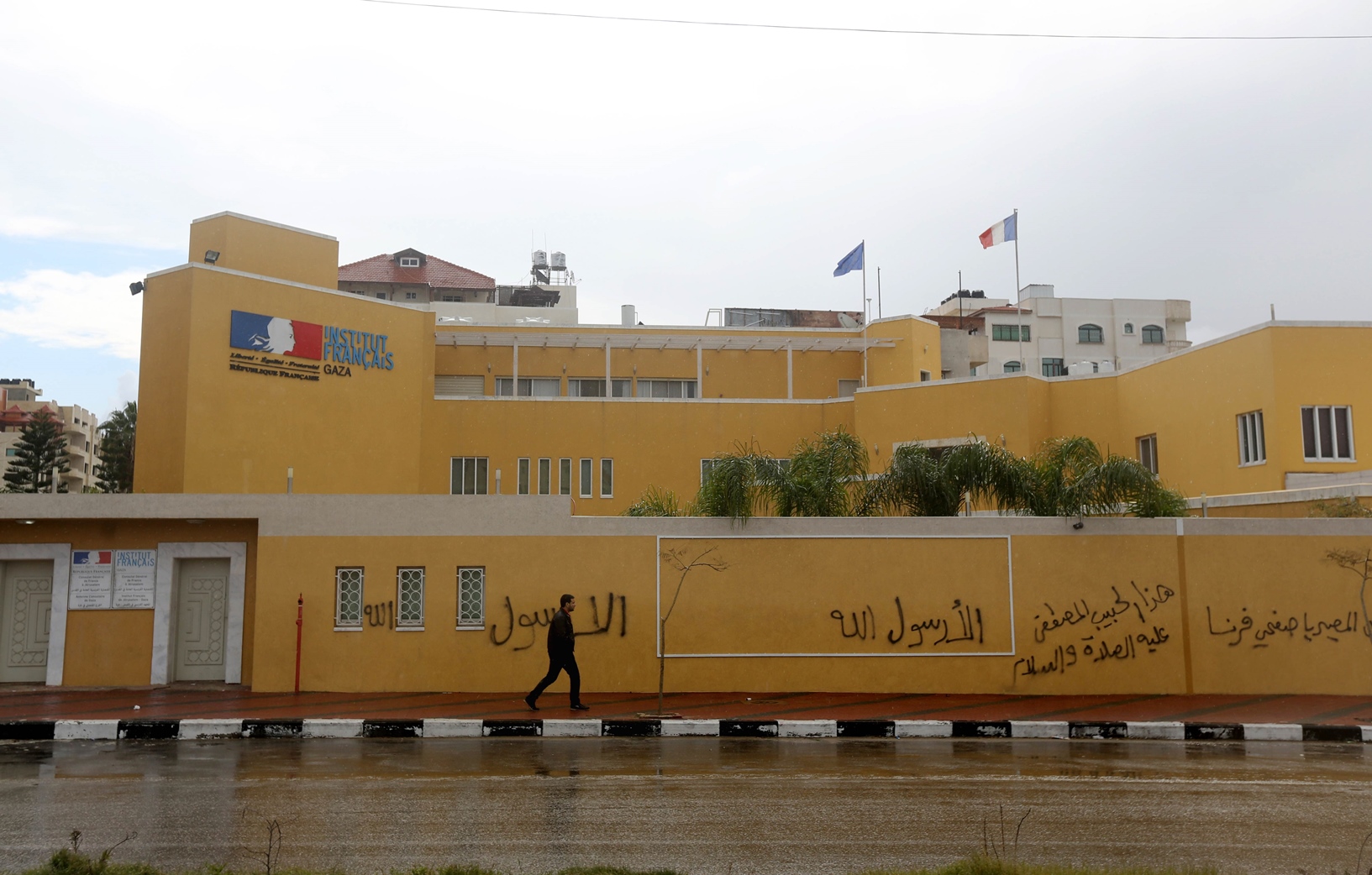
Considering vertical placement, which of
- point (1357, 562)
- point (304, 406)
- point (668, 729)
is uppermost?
point (304, 406)

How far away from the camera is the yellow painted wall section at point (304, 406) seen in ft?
83.6

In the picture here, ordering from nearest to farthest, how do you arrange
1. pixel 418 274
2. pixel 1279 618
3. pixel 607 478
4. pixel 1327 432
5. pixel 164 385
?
pixel 1279 618
pixel 1327 432
pixel 164 385
pixel 607 478
pixel 418 274

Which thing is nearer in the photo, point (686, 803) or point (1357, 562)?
point (686, 803)

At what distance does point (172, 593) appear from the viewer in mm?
17203

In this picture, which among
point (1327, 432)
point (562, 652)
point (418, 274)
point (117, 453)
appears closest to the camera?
point (562, 652)

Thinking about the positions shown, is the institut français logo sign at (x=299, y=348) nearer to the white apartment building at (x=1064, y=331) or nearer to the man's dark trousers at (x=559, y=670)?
the man's dark trousers at (x=559, y=670)

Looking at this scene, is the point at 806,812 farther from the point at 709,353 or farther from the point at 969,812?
the point at 709,353

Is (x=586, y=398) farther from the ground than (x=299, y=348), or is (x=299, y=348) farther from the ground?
(x=299, y=348)

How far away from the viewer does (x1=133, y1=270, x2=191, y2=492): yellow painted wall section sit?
82.5 feet

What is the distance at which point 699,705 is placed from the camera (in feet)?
49.3

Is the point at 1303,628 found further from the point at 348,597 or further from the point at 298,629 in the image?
the point at 298,629

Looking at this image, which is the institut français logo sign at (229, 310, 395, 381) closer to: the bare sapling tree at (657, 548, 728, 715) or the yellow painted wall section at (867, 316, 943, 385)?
the bare sapling tree at (657, 548, 728, 715)

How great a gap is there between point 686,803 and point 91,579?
41.2ft

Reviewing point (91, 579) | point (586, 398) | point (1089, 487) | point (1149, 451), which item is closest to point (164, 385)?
point (91, 579)
